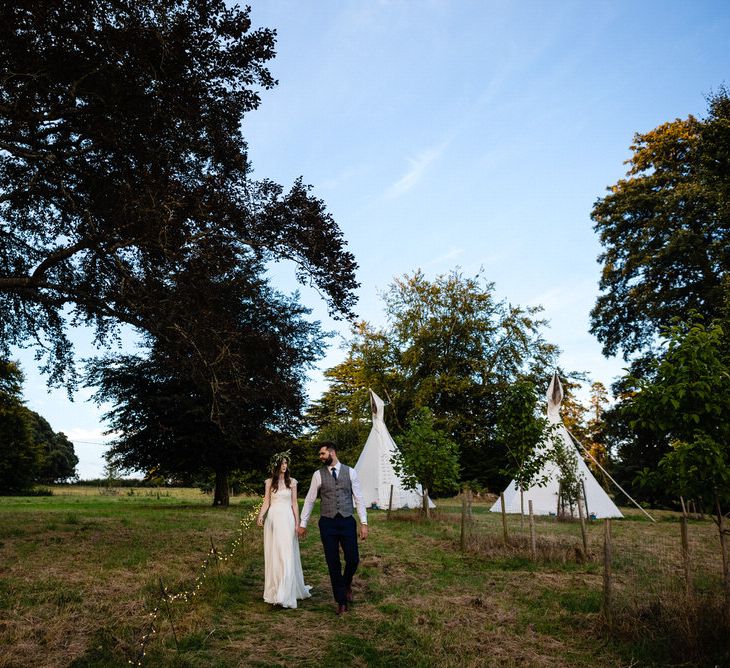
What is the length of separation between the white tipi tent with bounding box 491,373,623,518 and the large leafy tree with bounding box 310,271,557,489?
12567 millimetres

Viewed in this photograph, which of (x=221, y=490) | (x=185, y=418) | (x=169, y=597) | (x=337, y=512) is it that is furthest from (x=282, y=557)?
(x=221, y=490)

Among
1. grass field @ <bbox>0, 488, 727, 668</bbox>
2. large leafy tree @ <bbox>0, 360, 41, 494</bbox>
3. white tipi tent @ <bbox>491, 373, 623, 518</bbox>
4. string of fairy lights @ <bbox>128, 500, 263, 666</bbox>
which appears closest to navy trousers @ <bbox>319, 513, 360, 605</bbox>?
grass field @ <bbox>0, 488, 727, 668</bbox>

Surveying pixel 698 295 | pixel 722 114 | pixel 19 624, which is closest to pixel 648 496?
pixel 698 295

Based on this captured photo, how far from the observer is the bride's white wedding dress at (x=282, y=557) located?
7117 millimetres

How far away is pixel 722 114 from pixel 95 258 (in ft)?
68.0

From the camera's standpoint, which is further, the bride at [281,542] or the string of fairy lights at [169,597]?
the bride at [281,542]

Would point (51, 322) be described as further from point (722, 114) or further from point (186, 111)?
point (722, 114)

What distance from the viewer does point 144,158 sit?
854 centimetres

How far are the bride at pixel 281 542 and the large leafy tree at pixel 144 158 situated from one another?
2.33 metres

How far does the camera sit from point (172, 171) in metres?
9.12

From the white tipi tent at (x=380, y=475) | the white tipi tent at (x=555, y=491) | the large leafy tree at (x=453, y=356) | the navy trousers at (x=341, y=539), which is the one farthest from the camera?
the large leafy tree at (x=453, y=356)

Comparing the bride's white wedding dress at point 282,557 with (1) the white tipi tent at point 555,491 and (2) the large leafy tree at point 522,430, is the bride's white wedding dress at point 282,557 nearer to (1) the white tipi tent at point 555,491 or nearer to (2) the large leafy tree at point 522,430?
(2) the large leafy tree at point 522,430

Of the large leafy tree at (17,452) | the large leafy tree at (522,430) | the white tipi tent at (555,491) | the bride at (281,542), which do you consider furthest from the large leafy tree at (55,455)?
the bride at (281,542)

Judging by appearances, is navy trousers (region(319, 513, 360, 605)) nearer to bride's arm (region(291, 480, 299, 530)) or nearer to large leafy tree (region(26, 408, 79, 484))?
bride's arm (region(291, 480, 299, 530))
